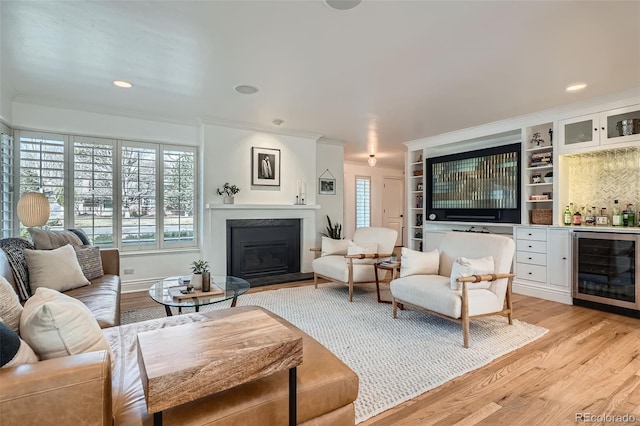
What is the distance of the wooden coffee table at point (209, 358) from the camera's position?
3.04ft

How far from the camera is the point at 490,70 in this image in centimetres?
296

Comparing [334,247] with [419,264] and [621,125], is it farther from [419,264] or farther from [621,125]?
[621,125]

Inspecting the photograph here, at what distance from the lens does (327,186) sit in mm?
6008

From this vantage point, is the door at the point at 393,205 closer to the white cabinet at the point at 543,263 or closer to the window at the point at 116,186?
the white cabinet at the point at 543,263

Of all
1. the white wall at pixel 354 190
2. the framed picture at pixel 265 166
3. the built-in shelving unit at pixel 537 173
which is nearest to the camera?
the built-in shelving unit at pixel 537 173

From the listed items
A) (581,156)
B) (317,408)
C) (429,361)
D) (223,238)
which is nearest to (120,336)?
(317,408)

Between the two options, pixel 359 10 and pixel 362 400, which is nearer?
pixel 362 400

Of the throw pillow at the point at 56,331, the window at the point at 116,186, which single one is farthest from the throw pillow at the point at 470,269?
the window at the point at 116,186

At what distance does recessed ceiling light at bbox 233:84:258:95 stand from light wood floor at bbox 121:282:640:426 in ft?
10.4

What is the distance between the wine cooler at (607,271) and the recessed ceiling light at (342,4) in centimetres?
363

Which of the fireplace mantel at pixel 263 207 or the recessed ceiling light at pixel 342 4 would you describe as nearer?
the recessed ceiling light at pixel 342 4

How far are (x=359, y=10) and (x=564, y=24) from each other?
1478mm

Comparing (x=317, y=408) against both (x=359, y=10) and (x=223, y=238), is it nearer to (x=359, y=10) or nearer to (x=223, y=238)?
(x=359, y=10)

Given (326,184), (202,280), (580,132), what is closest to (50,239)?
(202,280)
